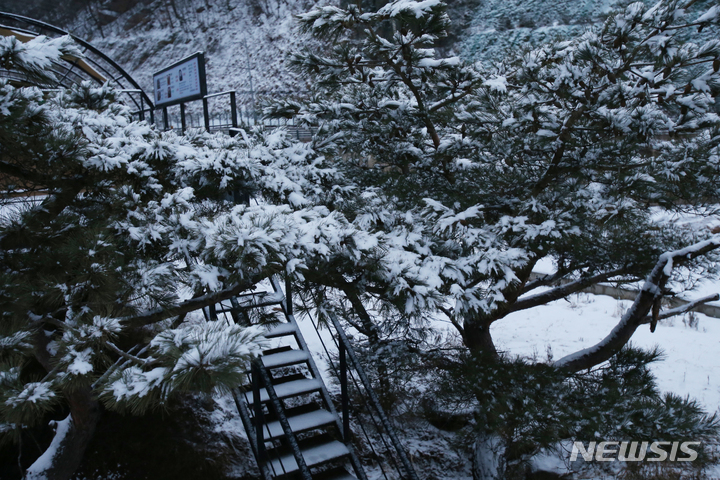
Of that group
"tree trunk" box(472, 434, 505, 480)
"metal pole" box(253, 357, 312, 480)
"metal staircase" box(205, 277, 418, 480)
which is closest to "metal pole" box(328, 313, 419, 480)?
"metal staircase" box(205, 277, 418, 480)

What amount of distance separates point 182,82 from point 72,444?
162 inches

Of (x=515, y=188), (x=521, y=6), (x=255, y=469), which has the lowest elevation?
(x=255, y=469)

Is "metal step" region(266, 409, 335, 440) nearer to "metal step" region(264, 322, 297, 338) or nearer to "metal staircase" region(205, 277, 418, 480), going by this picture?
"metal staircase" region(205, 277, 418, 480)

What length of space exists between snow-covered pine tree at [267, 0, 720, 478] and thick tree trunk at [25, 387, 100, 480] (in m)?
1.41

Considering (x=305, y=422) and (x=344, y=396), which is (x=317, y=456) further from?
(x=344, y=396)

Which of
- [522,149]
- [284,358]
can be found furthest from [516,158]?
[284,358]

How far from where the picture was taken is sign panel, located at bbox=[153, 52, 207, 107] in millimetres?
4965

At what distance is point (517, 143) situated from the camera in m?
3.21

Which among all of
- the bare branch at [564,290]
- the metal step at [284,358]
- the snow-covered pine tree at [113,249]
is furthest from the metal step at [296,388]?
the bare branch at [564,290]

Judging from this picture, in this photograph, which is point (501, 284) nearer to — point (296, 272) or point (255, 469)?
point (296, 272)

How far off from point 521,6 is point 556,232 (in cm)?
1818

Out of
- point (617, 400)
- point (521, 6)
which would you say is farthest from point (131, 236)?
point (521, 6)

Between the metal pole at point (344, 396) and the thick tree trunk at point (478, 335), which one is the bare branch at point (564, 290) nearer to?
the thick tree trunk at point (478, 335)

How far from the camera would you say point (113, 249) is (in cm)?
187
